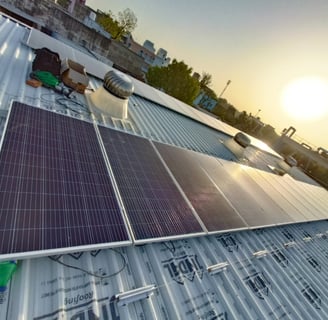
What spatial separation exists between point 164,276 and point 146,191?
5.46ft

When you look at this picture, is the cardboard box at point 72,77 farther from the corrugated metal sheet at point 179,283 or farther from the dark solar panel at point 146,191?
the corrugated metal sheet at point 179,283

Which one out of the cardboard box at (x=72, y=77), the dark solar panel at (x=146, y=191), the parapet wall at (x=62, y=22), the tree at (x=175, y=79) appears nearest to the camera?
the dark solar panel at (x=146, y=191)

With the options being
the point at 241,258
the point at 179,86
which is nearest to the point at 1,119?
the point at 241,258

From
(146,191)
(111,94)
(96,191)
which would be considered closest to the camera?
(96,191)

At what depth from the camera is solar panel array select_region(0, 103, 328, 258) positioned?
286 cm

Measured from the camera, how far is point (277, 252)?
22.2 feet

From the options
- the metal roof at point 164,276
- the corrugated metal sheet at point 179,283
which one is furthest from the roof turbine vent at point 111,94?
the corrugated metal sheet at point 179,283

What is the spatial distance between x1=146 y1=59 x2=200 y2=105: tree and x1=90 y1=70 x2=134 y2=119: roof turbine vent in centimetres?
3701

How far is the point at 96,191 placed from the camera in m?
3.83

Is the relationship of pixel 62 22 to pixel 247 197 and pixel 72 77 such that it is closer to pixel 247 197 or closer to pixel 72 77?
pixel 72 77

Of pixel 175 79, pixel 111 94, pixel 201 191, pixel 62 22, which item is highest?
pixel 175 79

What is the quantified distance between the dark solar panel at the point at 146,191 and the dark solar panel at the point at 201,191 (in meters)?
0.39

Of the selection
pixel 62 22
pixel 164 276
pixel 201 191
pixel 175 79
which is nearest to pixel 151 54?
pixel 175 79

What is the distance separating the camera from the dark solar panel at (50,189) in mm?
2699
